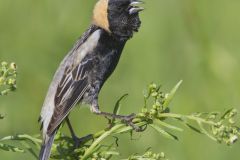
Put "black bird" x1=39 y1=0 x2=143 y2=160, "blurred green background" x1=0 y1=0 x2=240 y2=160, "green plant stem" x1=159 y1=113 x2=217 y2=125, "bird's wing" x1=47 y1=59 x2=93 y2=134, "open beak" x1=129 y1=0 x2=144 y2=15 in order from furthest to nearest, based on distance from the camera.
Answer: "blurred green background" x1=0 y1=0 x2=240 y2=160, "open beak" x1=129 y1=0 x2=144 y2=15, "black bird" x1=39 y1=0 x2=143 y2=160, "bird's wing" x1=47 y1=59 x2=93 y2=134, "green plant stem" x1=159 y1=113 x2=217 y2=125

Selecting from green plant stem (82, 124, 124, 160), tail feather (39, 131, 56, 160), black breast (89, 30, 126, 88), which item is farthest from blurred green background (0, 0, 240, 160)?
green plant stem (82, 124, 124, 160)

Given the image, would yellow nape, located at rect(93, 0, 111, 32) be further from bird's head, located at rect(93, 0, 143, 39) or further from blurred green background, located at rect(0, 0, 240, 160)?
blurred green background, located at rect(0, 0, 240, 160)

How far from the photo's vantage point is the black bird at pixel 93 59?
119 inches

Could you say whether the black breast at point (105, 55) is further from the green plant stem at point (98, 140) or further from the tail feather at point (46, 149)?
the green plant stem at point (98, 140)

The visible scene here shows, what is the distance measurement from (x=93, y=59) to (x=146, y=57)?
0.79m

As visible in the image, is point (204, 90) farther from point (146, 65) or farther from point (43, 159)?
point (43, 159)

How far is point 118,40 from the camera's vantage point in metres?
3.39

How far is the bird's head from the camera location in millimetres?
3320

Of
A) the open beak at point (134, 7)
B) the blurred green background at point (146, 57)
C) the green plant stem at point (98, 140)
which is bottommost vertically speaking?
the blurred green background at point (146, 57)

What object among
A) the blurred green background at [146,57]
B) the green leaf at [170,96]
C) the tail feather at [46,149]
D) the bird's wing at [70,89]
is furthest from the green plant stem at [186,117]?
the blurred green background at [146,57]

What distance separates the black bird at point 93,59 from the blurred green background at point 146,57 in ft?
1.80

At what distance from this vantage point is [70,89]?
122 inches

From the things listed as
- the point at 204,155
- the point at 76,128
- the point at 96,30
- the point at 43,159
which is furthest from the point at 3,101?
the point at 43,159

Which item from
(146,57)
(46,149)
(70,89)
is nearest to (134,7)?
(70,89)
